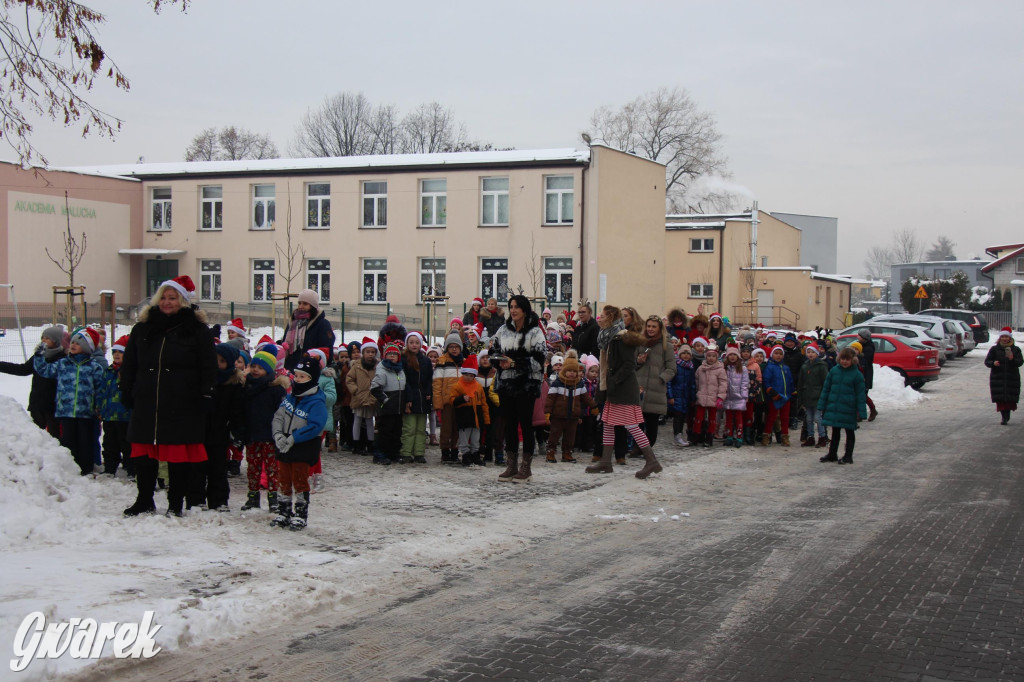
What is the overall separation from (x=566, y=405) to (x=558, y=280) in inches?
970

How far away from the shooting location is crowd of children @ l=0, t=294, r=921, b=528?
8.35 metres

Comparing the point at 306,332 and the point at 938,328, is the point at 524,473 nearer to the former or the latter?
the point at 306,332

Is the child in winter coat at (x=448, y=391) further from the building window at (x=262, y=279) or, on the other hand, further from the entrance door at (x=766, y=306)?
the entrance door at (x=766, y=306)

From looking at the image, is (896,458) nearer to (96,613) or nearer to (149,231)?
(96,613)

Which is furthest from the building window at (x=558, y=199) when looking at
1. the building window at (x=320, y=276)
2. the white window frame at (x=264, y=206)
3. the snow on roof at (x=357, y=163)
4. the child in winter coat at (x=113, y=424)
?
the child in winter coat at (x=113, y=424)

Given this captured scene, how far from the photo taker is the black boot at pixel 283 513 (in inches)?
308

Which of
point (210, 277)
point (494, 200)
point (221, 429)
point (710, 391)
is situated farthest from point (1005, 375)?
point (210, 277)

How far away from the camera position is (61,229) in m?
36.1

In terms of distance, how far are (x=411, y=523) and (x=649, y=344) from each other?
17.9 feet

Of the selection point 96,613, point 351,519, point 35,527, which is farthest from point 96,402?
point 96,613

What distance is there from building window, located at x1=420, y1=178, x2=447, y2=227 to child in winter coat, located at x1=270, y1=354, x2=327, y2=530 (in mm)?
30054

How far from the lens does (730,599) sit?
6148mm

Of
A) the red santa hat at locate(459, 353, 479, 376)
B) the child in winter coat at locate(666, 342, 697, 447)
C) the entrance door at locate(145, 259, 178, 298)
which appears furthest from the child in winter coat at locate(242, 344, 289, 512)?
the entrance door at locate(145, 259, 178, 298)

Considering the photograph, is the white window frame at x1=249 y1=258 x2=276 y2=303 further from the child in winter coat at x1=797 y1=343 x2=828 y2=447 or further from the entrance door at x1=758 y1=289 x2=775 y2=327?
the child in winter coat at x1=797 y1=343 x2=828 y2=447
